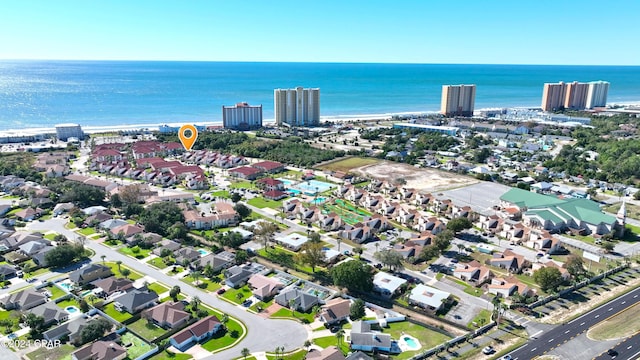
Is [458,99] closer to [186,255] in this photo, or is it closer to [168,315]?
[186,255]

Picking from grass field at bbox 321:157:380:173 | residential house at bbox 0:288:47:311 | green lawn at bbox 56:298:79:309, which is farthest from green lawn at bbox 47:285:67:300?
grass field at bbox 321:157:380:173

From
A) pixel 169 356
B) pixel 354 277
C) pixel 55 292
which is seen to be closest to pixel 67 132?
pixel 55 292

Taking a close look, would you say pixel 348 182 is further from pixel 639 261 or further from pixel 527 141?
pixel 527 141

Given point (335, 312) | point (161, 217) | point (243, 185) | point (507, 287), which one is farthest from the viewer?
point (243, 185)

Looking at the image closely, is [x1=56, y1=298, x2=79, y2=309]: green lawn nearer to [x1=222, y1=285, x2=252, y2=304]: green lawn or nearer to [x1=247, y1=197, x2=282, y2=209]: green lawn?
[x1=222, y1=285, x2=252, y2=304]: green lawn

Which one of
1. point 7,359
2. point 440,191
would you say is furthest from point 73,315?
point 440,191
